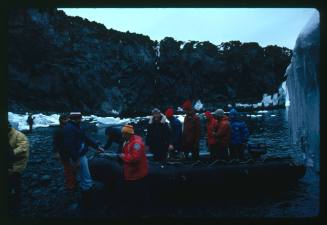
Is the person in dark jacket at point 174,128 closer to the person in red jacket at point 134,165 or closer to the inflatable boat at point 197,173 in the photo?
the inflatable boat at point 197,173

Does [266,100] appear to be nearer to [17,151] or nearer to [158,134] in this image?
[158,134]

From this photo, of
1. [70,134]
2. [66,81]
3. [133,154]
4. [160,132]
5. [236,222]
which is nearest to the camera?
[236,222]

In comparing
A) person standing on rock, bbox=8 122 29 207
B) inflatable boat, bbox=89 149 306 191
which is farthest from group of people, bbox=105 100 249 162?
person standing on rock, bbox=8 122 29 207

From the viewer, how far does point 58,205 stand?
8.26m

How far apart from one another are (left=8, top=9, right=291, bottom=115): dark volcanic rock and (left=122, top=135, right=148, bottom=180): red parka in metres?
37.3


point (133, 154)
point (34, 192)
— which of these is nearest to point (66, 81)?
point (34, 192)

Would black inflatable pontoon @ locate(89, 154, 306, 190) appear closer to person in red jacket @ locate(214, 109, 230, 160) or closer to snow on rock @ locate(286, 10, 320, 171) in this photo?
person in red jacket @ locate(214, 109, 230, 160)

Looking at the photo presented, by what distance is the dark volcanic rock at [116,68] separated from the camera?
61.3 meters

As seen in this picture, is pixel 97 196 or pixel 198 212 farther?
pixel 97 196

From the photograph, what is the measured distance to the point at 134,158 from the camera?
19.2ft

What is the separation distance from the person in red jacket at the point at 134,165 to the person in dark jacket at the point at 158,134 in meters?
1.89

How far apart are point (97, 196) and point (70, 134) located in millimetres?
1952

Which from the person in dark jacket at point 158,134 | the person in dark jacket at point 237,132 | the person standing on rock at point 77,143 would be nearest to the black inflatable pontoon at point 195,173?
the person standing on rock at point 77,143

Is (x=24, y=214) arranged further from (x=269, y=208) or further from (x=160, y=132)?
(x=269, y=208)
